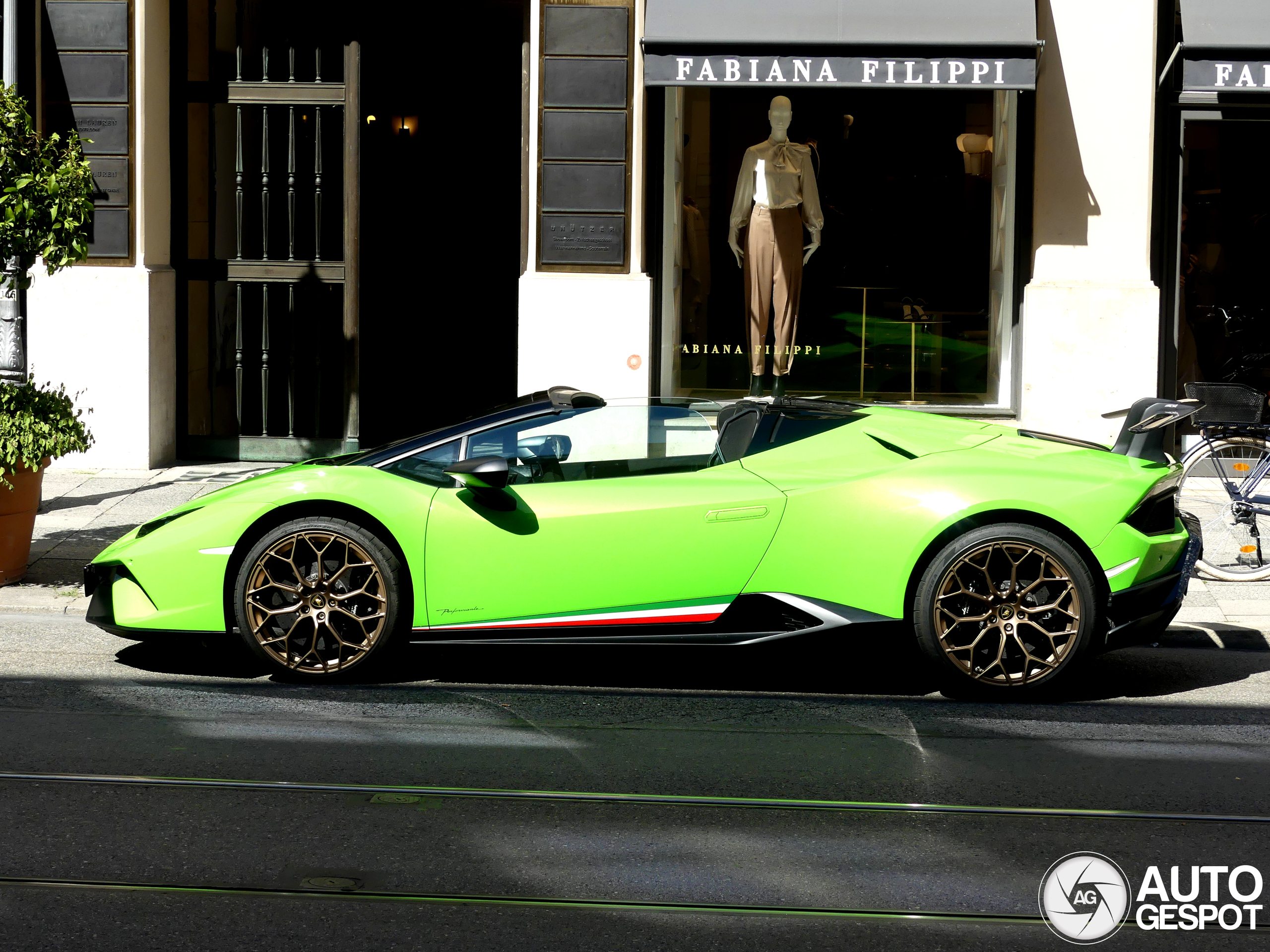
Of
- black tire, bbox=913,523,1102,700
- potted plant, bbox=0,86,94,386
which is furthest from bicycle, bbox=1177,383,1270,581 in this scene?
potted plant, bbox=0,86,94,386

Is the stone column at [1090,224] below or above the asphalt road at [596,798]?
above

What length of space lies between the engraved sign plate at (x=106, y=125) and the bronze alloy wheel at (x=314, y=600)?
7.21m

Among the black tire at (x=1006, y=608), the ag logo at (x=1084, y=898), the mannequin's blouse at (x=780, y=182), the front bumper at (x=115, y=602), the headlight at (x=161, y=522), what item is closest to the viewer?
the ag logo at (x=1084, y=898)

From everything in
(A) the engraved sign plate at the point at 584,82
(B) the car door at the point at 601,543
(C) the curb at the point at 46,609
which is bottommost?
(C) the curb at the point at 46,609

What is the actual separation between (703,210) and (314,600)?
23.8 ft

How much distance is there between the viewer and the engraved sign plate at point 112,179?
12.7 m

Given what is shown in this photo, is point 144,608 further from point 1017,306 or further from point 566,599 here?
point 1017,306

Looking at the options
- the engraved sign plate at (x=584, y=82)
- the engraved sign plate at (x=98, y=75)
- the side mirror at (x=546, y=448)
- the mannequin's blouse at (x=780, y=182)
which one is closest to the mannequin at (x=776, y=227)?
the mannequin's blouse at (x=780, y=182)

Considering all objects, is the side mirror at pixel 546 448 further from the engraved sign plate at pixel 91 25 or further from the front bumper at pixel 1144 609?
the engraved sign plate at pixel 91 25

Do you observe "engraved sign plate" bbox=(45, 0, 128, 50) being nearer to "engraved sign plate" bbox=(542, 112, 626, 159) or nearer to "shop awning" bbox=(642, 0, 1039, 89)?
"engraved sign plate" bbox=(542, 112, 626, 159)

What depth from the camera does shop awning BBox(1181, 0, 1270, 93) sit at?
11.5m

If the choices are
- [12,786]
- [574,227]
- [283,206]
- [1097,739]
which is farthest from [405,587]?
[283,206]

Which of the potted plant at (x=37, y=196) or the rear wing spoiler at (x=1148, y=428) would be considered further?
the potted plant at (x=37, y=196)

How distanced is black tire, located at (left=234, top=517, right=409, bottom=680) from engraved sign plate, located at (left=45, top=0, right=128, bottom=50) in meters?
7.51
